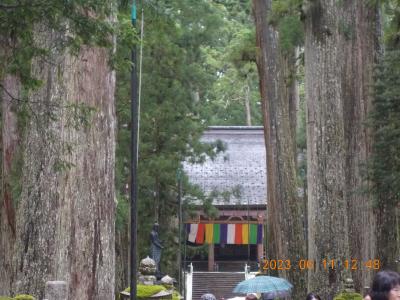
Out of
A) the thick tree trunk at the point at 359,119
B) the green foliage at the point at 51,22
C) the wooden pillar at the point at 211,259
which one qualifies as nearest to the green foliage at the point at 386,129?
the thick tree trunk at the point at 359,119

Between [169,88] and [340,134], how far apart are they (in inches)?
437

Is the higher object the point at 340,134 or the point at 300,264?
the point at 340,134

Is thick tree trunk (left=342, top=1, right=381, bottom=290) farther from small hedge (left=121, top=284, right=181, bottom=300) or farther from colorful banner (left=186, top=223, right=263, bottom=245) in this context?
colorful banner (left=186, top=223, right=263, bottom=245)

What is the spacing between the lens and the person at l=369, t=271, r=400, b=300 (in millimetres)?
4957

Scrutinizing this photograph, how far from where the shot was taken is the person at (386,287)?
4957 mm

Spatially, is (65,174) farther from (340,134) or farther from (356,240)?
(356,240)

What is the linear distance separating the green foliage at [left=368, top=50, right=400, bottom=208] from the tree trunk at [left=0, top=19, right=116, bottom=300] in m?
6.37

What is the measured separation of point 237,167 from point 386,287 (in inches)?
1430

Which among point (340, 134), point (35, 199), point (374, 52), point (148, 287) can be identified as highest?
point (374, 52)

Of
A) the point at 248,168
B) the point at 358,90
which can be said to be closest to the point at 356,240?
the point at 358,90

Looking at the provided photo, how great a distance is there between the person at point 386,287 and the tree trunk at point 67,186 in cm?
481

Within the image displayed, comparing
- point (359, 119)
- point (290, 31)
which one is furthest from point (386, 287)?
point (290, 31)

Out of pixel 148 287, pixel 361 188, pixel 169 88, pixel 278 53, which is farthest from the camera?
pixel 169 88

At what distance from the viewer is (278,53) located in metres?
18.0
